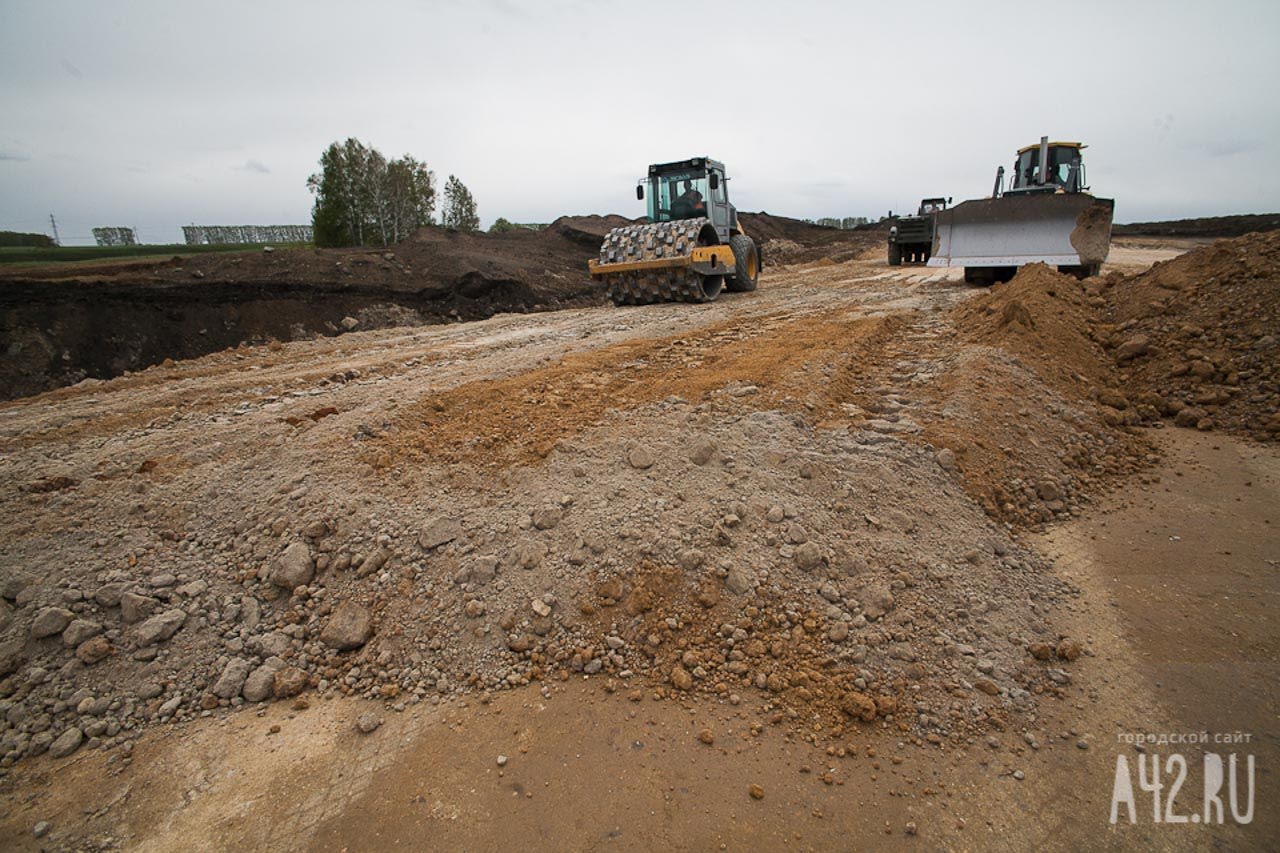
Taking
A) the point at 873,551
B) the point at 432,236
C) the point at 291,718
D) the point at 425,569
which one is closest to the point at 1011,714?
the point at 873,551

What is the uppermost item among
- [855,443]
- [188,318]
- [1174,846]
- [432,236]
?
[432,236]

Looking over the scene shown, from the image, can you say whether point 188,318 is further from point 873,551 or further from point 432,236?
point 873,551

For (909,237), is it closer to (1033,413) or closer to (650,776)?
(1033,413)

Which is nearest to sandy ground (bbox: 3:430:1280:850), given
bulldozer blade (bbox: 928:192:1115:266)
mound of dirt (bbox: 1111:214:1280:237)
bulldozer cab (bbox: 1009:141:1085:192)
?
bulldozer blade (bbox: 928:192:1115:266)

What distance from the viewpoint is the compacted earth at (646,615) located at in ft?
8.15

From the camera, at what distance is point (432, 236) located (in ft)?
64.8

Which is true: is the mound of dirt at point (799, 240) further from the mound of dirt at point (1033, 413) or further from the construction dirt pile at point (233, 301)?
the mound of dirt at point (1033, 413)

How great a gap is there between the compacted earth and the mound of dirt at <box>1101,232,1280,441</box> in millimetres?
60

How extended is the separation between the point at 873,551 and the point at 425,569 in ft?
8.53

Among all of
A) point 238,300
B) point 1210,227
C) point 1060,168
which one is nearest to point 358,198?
point 238,300

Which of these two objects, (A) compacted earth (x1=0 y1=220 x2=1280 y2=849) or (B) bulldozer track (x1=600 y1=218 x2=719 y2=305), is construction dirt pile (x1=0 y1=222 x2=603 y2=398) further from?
(A) compacted earth (x1=0 y1=220 x2=1280 y2=849)

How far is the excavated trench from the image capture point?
31.8ft

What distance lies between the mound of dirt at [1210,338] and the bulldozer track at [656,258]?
21.8 ft

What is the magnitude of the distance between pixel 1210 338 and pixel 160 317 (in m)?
15.2
